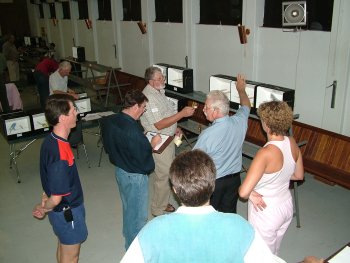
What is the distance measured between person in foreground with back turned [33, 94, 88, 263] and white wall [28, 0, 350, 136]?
3.33 metres

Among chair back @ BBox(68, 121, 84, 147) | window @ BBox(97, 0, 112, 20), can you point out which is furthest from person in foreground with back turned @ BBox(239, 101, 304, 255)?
window @ BBox(97, 0, 112, 20)

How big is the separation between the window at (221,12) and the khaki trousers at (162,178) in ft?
9.26

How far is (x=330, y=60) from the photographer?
4320mm

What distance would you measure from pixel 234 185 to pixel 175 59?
4466 millimetres

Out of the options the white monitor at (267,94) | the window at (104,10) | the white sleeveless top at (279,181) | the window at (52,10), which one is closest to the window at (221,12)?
the white monitor at (267,94)

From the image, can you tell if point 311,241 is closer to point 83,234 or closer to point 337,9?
point 83,234

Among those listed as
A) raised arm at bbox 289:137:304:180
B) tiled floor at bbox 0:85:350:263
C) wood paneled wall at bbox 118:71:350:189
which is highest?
raised arm at bbox 289:137:304:180

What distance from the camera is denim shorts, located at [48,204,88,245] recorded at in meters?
2.51

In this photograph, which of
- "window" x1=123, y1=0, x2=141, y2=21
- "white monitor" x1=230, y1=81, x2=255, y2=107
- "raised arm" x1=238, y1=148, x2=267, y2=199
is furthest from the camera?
"window" x1=123, y1=0, x2=141, y2=21

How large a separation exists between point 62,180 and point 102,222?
1.85 m

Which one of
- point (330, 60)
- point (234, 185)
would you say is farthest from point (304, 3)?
point (234, 185)

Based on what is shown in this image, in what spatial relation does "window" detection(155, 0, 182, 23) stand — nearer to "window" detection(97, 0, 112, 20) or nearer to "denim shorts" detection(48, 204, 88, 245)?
"window" detection(97, 0, 112, 20)

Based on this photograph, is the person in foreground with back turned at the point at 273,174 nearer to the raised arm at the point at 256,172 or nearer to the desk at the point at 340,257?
the raised arm at the point at 256,172

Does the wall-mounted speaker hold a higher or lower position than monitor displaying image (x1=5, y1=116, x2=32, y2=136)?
higher
